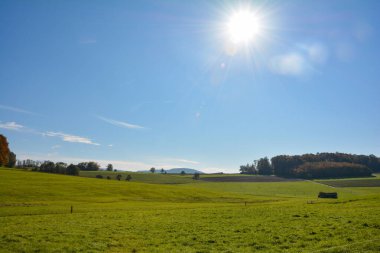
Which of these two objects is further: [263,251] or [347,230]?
[347,230]

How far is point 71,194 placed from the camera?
6781 cm

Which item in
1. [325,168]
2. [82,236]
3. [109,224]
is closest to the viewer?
[82,236]

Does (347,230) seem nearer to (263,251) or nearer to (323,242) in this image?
(323,242)

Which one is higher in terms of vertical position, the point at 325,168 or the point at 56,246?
the point at 325,168

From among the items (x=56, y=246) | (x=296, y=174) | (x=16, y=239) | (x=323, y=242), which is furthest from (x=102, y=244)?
(x=296, y=174)

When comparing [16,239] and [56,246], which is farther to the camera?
[16,239]

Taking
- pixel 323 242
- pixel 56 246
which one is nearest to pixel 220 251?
pixel 323 242

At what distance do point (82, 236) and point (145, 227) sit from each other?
6.09m

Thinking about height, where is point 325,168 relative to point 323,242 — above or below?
above

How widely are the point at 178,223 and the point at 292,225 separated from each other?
10437mm

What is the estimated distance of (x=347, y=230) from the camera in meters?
22.4

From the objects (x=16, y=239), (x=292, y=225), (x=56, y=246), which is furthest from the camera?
(x=292, y=225)

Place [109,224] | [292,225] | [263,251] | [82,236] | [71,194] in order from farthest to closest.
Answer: [71,194], [109,224], [292,225], [82,236], [263,251]

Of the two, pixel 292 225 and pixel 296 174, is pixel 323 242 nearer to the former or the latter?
pixel 292 225
